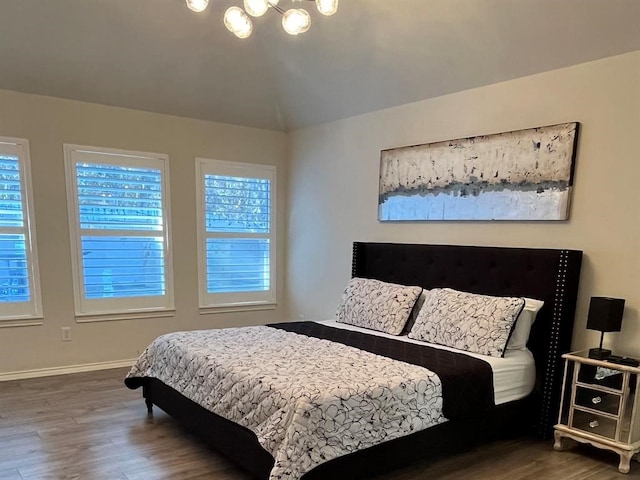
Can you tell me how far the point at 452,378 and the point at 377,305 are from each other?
1218mm

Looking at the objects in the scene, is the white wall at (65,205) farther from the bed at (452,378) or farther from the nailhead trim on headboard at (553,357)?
the nailhead trim on headboard at (553,357)

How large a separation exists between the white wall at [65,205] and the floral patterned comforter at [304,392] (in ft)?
5.51

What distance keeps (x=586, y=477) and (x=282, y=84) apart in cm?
397

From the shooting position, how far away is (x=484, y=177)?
3.43 m

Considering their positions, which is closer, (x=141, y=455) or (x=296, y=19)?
(x=296, y=19)

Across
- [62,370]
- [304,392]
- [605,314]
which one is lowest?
[62,370]

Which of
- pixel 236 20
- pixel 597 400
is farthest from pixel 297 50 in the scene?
pixel 597 400

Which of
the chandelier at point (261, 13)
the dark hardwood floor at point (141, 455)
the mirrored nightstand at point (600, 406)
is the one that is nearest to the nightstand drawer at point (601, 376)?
the mirrored nightstand at point (600, 406)

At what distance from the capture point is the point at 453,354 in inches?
112

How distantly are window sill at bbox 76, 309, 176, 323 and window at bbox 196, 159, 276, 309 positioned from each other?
0.41m

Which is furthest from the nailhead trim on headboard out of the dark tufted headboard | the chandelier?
the chandelier

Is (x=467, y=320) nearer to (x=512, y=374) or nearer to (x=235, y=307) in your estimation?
(x=512, y=374)

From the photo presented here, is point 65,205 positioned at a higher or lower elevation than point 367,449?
higher

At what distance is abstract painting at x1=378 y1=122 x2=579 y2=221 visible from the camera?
120 inches
